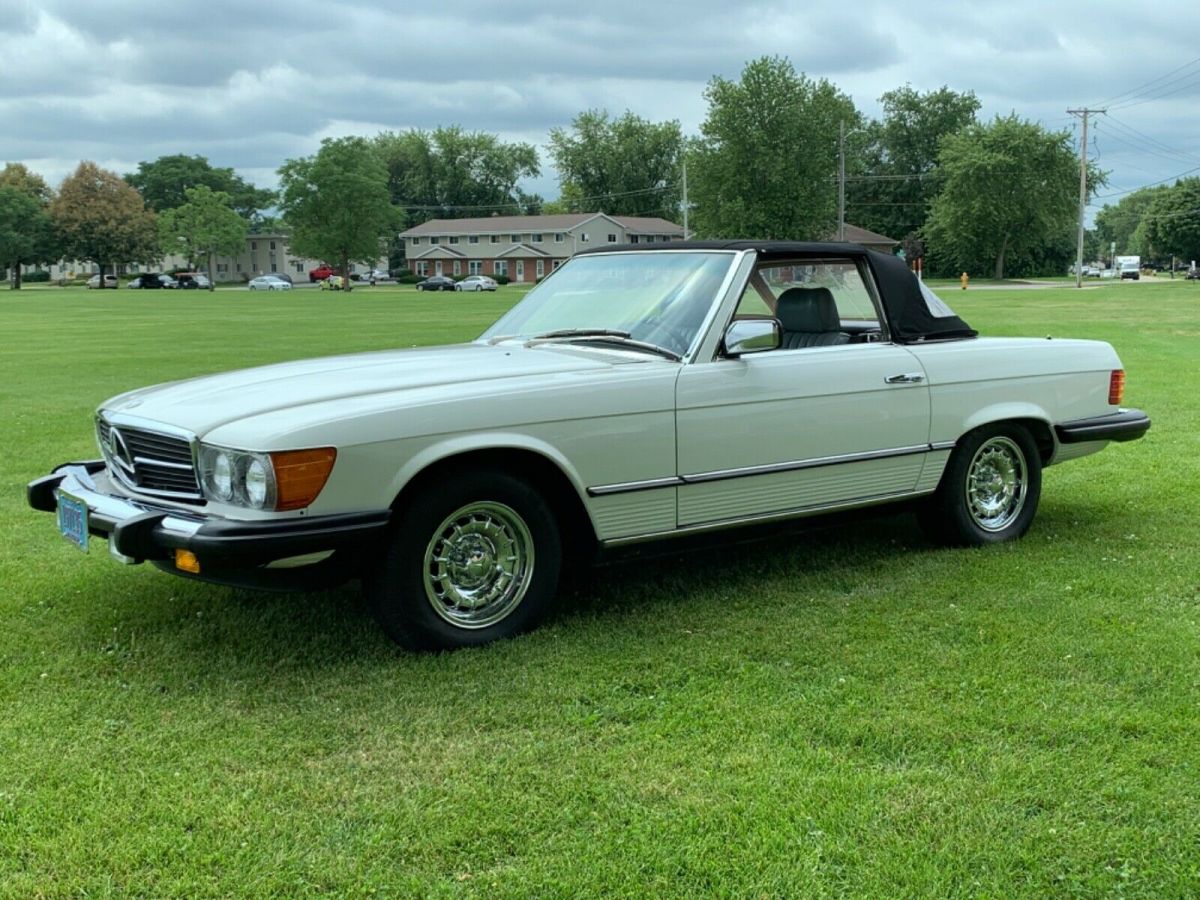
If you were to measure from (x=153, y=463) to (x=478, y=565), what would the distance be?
1325 mm

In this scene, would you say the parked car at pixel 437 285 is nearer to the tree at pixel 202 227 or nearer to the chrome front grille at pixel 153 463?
the tree at pixel 202 227

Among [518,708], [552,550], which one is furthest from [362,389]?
[518,708]

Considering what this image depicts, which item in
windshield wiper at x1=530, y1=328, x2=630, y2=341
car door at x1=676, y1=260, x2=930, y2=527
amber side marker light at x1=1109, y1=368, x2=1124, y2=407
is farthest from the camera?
amber side marker light at x1=1109, y1=368, x2=1124, y2=407

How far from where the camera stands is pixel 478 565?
4.42m

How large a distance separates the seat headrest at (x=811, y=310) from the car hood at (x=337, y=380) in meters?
1.25

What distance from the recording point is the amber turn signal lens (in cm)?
387

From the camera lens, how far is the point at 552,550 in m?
4.52

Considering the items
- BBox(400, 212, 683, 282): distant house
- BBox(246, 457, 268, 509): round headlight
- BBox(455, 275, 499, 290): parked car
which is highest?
BBox(400, 212, 683, 282): distant house

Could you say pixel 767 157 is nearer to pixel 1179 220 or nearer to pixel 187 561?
pixel 1179 220

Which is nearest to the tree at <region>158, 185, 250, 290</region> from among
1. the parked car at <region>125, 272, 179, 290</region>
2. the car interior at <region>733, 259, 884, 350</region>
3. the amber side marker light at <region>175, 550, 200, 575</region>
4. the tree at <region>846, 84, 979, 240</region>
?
the parked car at <region>125, 272, 179, 290</region>

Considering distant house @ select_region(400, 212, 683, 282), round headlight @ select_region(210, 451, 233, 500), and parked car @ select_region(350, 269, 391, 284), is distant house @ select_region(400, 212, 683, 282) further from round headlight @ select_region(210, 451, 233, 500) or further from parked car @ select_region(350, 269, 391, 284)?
round headlight @ select_region(210, 451, 233, 500)

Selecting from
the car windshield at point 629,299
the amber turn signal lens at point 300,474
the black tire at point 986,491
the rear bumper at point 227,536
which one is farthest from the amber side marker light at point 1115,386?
the amber turn signal lens at point 300,474

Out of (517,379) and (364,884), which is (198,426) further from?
(364,884)

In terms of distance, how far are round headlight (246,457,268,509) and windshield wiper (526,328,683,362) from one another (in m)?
1.83
